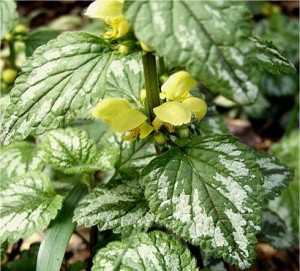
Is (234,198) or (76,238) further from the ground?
(234,198)

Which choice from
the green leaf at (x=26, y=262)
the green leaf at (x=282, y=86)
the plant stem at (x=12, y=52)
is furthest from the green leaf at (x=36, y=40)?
the green leaf at (x=282, y=86)

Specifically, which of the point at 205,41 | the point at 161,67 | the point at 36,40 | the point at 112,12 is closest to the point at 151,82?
the point at 112,12

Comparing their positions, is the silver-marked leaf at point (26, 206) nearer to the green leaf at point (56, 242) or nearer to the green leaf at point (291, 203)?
the green leaf at point (56, 242)

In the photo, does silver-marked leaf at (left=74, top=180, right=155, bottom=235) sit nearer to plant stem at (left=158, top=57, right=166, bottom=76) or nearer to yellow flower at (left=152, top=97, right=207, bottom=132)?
yellow flower at (left=152, top=97, right=207, bottom=132)

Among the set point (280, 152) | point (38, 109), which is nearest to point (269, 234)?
point (280, 152)

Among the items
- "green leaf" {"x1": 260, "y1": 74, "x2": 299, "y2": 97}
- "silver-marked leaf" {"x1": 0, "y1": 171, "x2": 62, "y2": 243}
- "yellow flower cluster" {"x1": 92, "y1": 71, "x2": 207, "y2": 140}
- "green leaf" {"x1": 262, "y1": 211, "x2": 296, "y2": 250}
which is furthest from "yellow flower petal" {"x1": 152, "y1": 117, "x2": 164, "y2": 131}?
"green leaf" {"x1": 260, "y1": 74, "x2": 299, "y2": 97}

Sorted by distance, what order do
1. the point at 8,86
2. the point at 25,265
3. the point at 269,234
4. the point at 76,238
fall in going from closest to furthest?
the point at 25,265
the point at 269,234
the point at 8,86
the point at 76,238

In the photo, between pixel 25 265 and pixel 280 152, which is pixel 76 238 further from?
pixel 280 152
